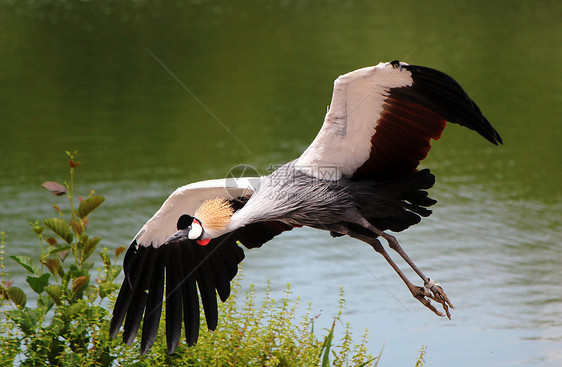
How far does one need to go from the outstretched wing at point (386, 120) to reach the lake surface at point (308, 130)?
213 centimetres

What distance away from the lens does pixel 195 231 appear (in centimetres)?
501

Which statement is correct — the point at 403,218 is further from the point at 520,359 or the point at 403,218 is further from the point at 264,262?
the point at 264,262

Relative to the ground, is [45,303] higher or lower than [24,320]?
higher

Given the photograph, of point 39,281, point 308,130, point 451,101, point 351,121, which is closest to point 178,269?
point 39,281

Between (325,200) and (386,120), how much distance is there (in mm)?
701

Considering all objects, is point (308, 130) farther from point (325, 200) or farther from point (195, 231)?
point (195, 231)

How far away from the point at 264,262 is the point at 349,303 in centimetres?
126

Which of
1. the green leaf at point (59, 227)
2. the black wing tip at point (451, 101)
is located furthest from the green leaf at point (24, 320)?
the black wing tip at point (451, 101)

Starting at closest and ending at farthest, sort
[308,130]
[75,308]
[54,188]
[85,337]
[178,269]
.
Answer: [75,308]
[54,188]
[85,337]
[178,269]
[308,130]

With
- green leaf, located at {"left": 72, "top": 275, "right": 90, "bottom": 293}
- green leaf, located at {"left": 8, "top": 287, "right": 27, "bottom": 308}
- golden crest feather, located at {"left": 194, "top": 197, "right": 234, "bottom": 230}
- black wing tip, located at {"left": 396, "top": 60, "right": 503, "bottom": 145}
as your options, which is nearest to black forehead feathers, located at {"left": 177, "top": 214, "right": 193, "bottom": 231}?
golden crest feather, located at {"left": 194, "top": 197, "right": 234, "bottom": 230}

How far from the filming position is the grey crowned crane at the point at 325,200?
481 cm

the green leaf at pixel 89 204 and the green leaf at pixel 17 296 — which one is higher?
the green leaf at pixel 89 204

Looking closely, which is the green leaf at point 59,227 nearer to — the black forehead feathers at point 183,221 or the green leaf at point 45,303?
the green leaf at point 45,303

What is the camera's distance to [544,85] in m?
13.8
